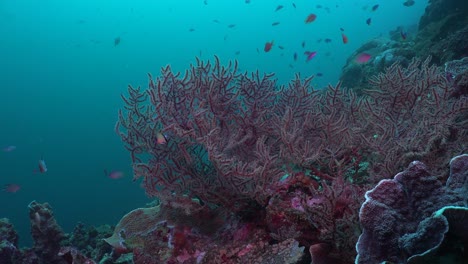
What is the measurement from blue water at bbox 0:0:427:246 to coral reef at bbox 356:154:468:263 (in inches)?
610

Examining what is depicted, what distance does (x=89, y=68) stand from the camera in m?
79.1

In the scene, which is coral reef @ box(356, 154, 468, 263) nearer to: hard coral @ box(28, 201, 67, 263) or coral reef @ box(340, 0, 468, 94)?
coral reef @ box(340, 0, 468, 94)

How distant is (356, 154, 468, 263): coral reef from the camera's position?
7.23 feet

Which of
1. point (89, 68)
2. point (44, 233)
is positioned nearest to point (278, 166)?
point (44, 233)

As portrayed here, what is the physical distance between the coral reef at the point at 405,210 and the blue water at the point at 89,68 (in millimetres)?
15494

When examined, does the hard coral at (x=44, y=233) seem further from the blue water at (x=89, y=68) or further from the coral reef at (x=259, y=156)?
the blue water at (x=89, y=68)

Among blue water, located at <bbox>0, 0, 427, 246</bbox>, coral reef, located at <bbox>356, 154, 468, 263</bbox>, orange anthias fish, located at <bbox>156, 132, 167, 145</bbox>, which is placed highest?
blue water, located at <bbox>0, 0, 427, 246</bbox>

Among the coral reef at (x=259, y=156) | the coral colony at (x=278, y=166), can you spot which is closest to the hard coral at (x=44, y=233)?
the coral colony at (x=278, y=166)

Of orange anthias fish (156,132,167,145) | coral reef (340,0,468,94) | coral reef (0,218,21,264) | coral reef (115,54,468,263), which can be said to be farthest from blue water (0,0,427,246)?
coral reef (0,218,21,264)

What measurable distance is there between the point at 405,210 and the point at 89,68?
8713 centimetres

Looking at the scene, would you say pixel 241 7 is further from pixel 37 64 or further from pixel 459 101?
pixel 459 101

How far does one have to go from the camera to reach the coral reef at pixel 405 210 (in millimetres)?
2205

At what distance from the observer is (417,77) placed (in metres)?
5.29

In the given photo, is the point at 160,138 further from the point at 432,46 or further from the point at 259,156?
the point at 432,46
